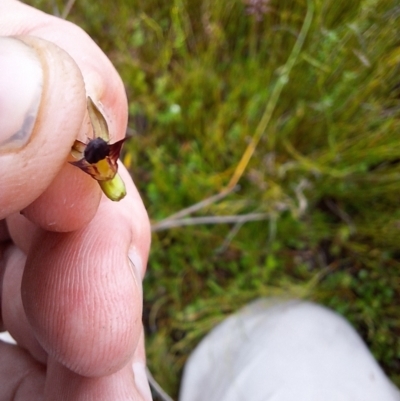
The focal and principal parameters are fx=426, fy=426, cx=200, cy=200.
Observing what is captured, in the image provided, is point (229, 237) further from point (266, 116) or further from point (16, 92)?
point (16, 92)

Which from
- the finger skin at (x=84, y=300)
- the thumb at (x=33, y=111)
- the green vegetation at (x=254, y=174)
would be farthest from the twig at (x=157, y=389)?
the thumb at (x=33, y=111)

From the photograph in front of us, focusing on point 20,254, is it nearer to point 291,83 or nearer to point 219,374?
point 219,374

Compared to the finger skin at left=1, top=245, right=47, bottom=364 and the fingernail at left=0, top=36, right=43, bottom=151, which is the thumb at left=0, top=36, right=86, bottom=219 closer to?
the fingernail at left=0, top=36, right=43, bottom=151

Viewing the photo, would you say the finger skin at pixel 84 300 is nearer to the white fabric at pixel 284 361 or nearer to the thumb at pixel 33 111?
the thumb at pixel 33 111

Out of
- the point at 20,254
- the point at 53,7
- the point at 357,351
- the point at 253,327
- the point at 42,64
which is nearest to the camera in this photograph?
the point at 42,64

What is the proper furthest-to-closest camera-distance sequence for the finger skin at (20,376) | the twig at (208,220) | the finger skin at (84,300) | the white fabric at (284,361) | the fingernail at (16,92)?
1. the twig at (208,220)
2. the white fabric at (284,361)
3. the finger skin at (20,376)
4. the finger skin at (84,300)
5. the fingernail at (16,92)

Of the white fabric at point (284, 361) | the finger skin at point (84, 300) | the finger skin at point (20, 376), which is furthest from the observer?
the white fabric at point (284, 361)

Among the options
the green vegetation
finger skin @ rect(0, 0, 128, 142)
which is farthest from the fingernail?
the green vegetation

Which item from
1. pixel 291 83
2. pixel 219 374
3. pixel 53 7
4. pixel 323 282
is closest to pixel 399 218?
pixel 323 282
